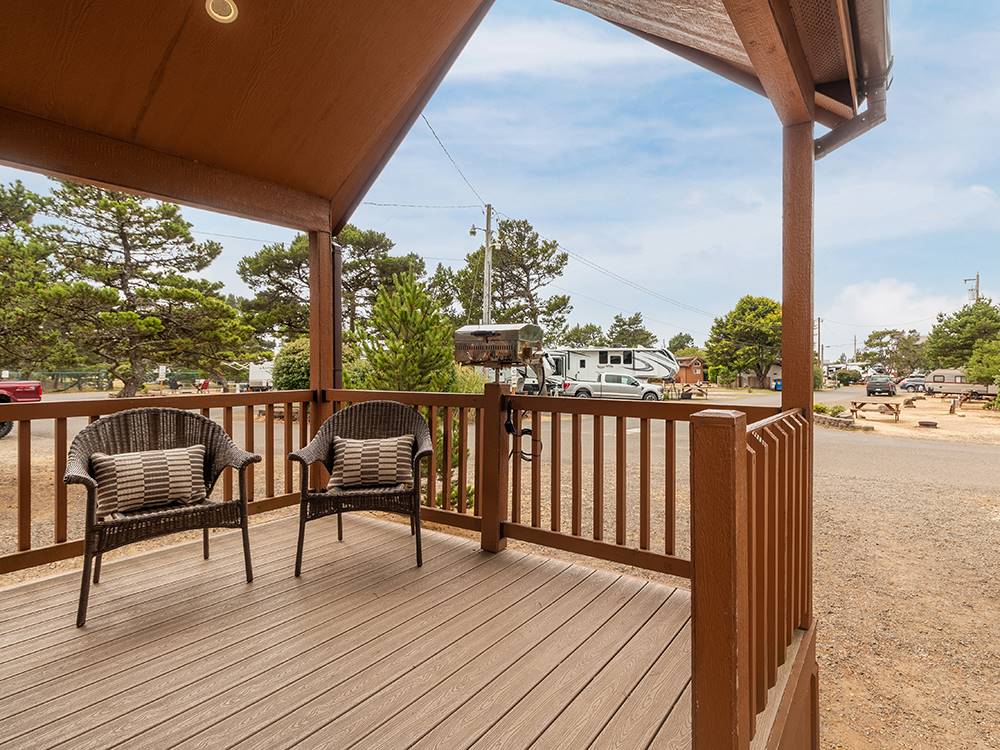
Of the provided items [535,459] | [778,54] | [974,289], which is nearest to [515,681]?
[535,459]

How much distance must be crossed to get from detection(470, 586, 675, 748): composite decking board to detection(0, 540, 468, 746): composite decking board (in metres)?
0.83

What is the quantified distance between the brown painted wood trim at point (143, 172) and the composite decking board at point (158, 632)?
7.07ft

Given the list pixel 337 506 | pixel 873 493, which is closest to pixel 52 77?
pixel 337 506

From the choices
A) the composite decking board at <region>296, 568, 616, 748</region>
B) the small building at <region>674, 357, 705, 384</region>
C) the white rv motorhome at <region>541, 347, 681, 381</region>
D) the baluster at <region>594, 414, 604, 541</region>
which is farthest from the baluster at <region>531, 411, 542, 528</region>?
the small building at <region>674, 357, 705, 384</region>

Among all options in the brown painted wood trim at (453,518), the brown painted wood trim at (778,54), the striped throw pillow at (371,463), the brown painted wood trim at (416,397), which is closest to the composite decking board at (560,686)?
the brown painted wood trim at (453,518)

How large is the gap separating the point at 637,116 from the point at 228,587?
17651 millimetres

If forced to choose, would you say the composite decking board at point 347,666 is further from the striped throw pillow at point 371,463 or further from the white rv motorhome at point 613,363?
the white rv motorhome at point 613,363

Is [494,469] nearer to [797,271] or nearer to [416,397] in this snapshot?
[416,397]

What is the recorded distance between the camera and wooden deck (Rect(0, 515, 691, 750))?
1481 millimetres

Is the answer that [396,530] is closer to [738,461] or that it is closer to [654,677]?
[654,677]

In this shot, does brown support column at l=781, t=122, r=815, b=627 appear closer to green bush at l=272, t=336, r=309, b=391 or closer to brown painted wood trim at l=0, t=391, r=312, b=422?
brown painted wood trim at l=0, t=391, r=312, b=422

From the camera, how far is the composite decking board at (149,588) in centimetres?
207

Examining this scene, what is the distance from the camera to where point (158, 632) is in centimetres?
202

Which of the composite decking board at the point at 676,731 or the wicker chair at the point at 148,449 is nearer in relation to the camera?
the composite decking board at the point at 676,731
